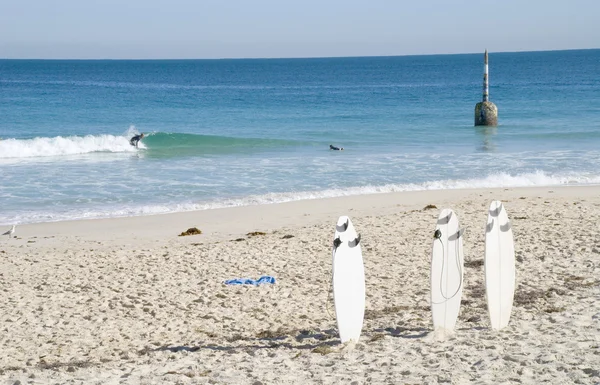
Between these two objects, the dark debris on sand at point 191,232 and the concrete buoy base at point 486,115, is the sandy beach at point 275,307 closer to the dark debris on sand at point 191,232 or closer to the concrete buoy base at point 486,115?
the dark debris on sand at point 191,232

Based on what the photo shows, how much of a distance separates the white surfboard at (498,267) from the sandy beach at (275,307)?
7.7 inches

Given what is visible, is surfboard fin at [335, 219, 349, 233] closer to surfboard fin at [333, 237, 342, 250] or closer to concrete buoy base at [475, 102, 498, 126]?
surfboard fin at [333, 237, 342, 250]

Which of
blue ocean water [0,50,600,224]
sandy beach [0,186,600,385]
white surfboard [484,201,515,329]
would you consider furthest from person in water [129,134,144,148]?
white surfboard [484,201,515,329]

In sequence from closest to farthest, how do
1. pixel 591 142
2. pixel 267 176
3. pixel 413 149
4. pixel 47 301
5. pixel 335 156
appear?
pixel 47 301
pixel 267 176
pixel 335 156
pixel 413 149
pixel 591 142

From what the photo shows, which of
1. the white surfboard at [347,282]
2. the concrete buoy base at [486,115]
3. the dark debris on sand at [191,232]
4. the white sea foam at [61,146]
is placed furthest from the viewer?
the concrete buoy base at [486,115]

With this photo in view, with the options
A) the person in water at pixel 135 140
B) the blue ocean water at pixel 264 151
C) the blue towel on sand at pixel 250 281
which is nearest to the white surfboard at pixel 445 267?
the blue towel on sand at pixel 250 281

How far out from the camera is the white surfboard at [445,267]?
741 cm

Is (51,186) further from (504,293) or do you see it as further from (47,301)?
(504,293)

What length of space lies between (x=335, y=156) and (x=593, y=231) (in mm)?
13073

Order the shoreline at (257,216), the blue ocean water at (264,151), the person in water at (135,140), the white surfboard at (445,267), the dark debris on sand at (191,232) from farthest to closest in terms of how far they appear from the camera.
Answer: the person in water at (135,140) < the blue ocean water at (264,151) < the shoreline at (257,216) < the dark debris on sand at (191,232) < the white surfboard at (445,267)

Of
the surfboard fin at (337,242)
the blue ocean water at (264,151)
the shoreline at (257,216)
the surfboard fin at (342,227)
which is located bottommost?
the surfboard fin at (337,242)

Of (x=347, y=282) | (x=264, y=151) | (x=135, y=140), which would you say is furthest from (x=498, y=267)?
(x=135, y=140)

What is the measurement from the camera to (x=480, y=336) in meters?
7.24

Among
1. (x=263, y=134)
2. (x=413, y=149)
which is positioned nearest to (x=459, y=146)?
(x=413, y=149)
